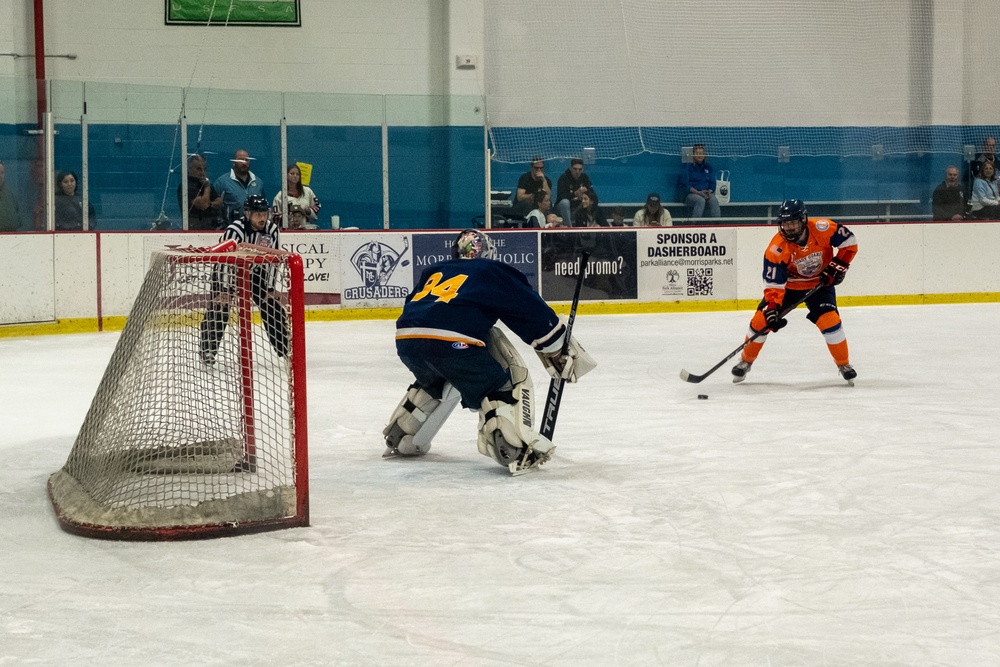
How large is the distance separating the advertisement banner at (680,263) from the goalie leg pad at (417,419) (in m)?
6.76

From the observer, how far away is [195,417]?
392 cm

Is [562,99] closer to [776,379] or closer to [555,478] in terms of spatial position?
[776,379]

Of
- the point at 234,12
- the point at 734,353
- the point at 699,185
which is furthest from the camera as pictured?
the point at 234,12

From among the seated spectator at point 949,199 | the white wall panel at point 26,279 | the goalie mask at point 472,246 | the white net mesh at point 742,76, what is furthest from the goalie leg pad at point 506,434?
the seated spectator at point 949,199

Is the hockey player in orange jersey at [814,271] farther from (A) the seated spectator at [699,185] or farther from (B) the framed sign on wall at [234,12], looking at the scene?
(B) the framed sign on wall at [234,12]

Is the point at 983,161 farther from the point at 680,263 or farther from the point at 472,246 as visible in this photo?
the point at 472,246

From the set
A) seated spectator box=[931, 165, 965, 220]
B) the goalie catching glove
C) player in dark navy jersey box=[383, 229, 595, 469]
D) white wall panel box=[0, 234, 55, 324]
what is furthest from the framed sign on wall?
the goalie catching glove

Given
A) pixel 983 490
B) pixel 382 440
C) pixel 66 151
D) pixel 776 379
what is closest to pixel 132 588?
pixel 382 440

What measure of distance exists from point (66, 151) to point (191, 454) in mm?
6953

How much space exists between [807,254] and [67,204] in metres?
6.06

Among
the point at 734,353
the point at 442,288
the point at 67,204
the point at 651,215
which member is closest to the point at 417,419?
the point at 442,288

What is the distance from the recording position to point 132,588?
3.10 m

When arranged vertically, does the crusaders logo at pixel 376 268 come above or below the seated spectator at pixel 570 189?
below

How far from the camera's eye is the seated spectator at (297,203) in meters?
10.8
